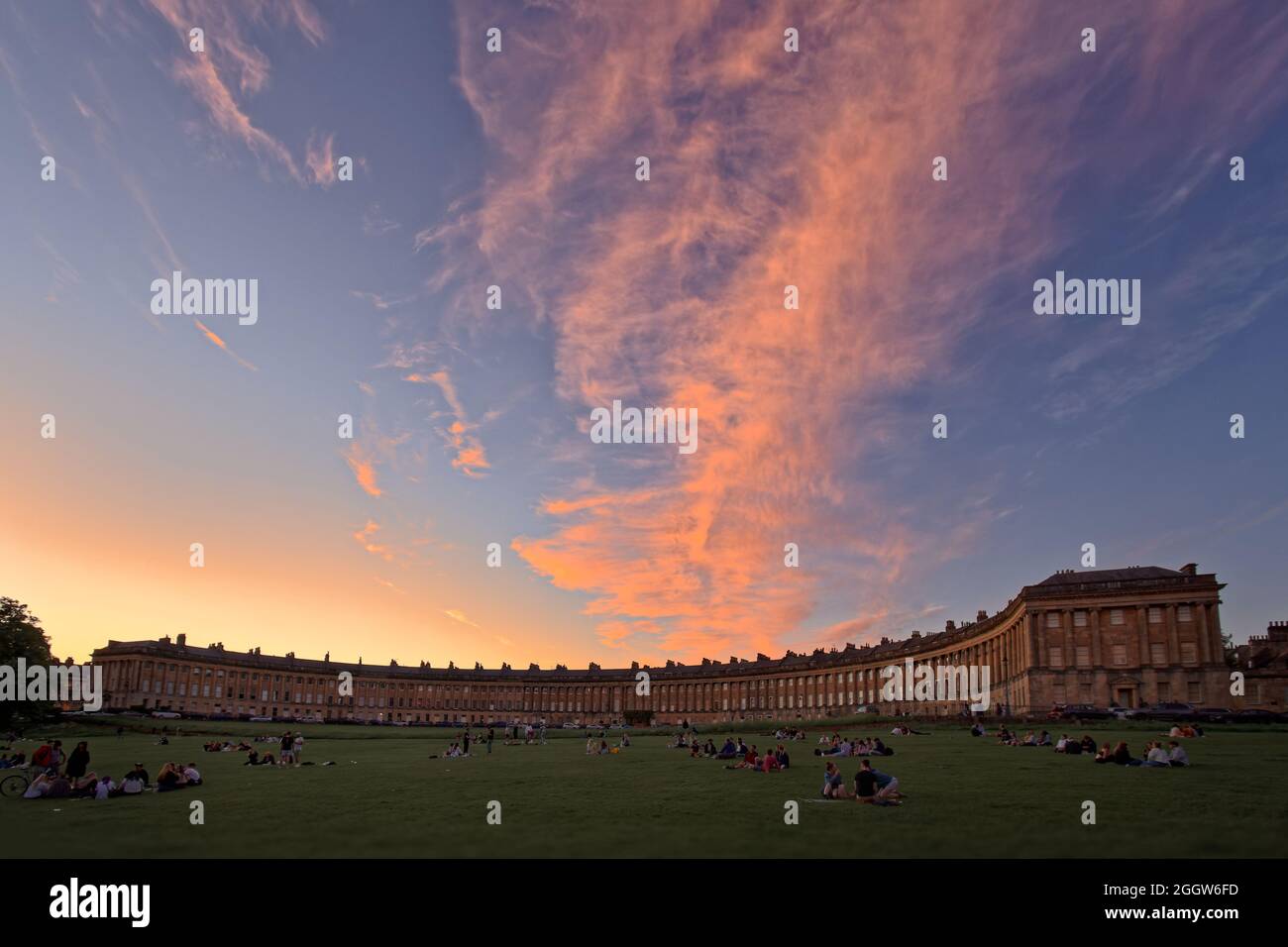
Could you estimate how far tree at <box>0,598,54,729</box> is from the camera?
207ft

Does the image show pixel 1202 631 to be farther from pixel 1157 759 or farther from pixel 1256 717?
pixel 1157 759

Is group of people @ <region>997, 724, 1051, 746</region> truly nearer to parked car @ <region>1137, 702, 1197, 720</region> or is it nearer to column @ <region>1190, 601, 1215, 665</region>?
parked car @ <region>1137, 702, 1197, 720</region>

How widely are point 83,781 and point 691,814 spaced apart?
18.9 metres

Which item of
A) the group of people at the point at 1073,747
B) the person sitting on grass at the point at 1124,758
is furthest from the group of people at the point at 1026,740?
the person sitting on grass at the point at 1124,758

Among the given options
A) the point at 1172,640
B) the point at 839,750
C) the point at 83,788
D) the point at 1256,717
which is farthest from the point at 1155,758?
the point at 1172,640

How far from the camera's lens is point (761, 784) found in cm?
2498

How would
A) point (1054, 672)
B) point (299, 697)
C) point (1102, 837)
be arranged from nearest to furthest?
point (1102, 837)
point (1054, 672)
point (299, 697)

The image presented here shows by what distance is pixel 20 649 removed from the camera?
6688cm

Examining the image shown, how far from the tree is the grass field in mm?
44830

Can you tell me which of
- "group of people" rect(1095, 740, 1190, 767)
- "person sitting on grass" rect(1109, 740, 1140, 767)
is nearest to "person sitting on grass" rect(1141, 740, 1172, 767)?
"group of people" rect(1095, 740, 1190, 767)

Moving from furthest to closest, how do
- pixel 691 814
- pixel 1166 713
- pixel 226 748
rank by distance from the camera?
pixel 1166 713
pixel 226 748
pixel 691 814
